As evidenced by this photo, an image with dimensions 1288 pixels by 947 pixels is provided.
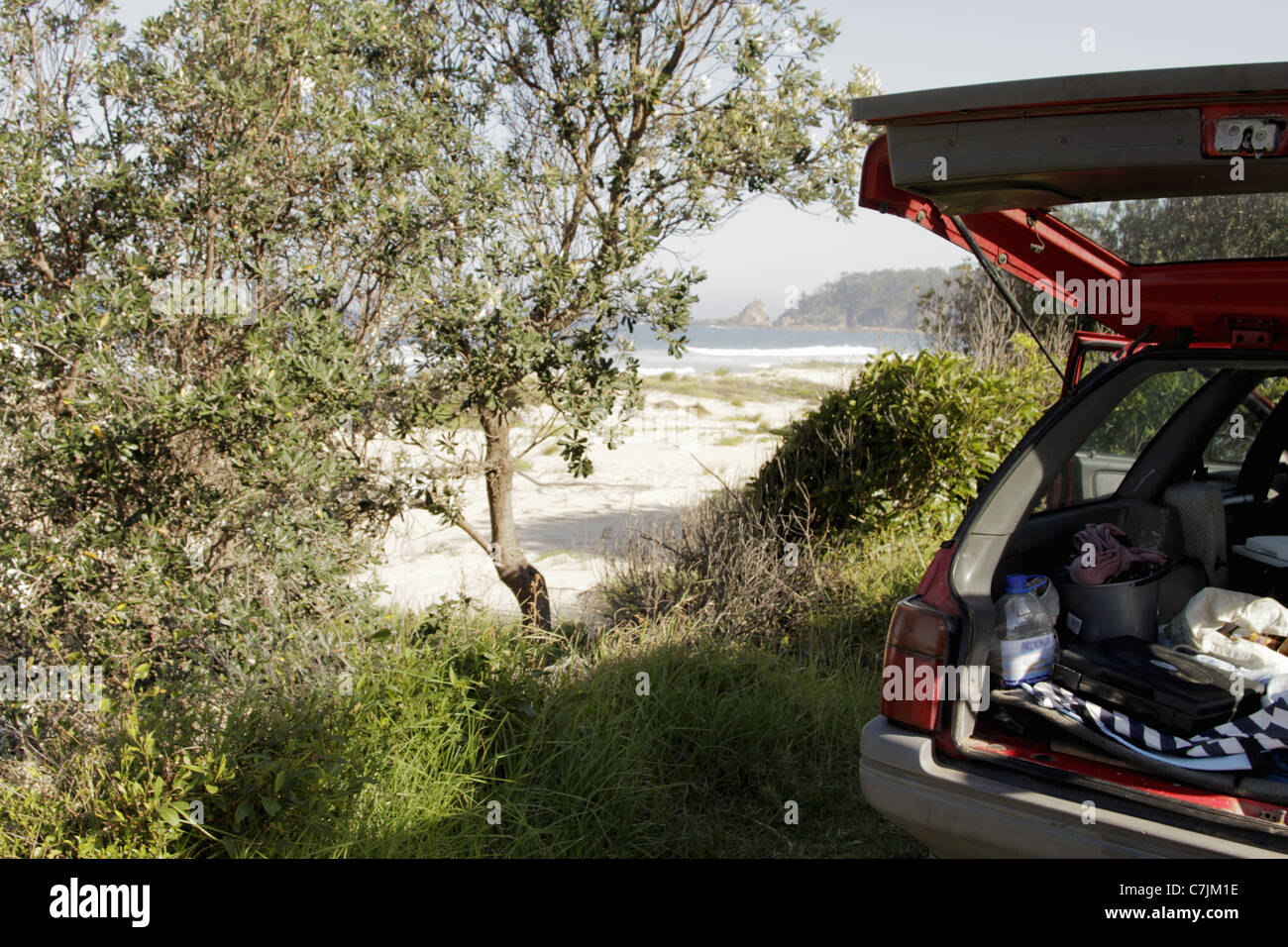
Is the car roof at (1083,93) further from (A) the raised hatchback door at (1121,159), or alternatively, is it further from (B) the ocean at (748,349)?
(B) the ocean at (748,349)

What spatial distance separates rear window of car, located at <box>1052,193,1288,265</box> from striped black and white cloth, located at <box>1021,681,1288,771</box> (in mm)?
10495

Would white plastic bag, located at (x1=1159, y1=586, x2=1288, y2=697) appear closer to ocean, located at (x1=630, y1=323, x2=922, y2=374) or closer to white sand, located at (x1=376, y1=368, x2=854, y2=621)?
white sand, located at (x1=376, y1=368, x2=854, y2=621)

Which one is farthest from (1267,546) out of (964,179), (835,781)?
(964,179)

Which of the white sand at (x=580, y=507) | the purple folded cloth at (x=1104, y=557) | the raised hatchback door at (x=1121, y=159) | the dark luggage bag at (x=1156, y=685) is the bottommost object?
the white sand at (x=580, y=507)

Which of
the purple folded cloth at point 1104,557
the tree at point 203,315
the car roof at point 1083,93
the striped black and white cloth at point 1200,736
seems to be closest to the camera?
the car roof at point 1083,93

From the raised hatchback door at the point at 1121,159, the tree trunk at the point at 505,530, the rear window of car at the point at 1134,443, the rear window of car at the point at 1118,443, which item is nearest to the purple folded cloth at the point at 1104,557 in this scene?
the raised hatchback door at the point at 1121,159

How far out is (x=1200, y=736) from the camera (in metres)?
2.86

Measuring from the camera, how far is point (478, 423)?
22.4 feet

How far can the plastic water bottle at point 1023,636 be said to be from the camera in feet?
10.5

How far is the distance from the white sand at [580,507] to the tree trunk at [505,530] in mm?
202

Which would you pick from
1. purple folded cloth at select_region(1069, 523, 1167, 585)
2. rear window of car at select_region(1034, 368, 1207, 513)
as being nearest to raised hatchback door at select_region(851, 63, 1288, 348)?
purple folded cloth at select_region(1069, 523, 1167, 585)

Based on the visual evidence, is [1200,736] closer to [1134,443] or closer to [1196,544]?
[1196,544]

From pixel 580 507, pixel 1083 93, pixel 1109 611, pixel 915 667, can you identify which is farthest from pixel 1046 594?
pixel 580 507

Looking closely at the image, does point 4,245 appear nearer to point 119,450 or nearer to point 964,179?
point 119,450
